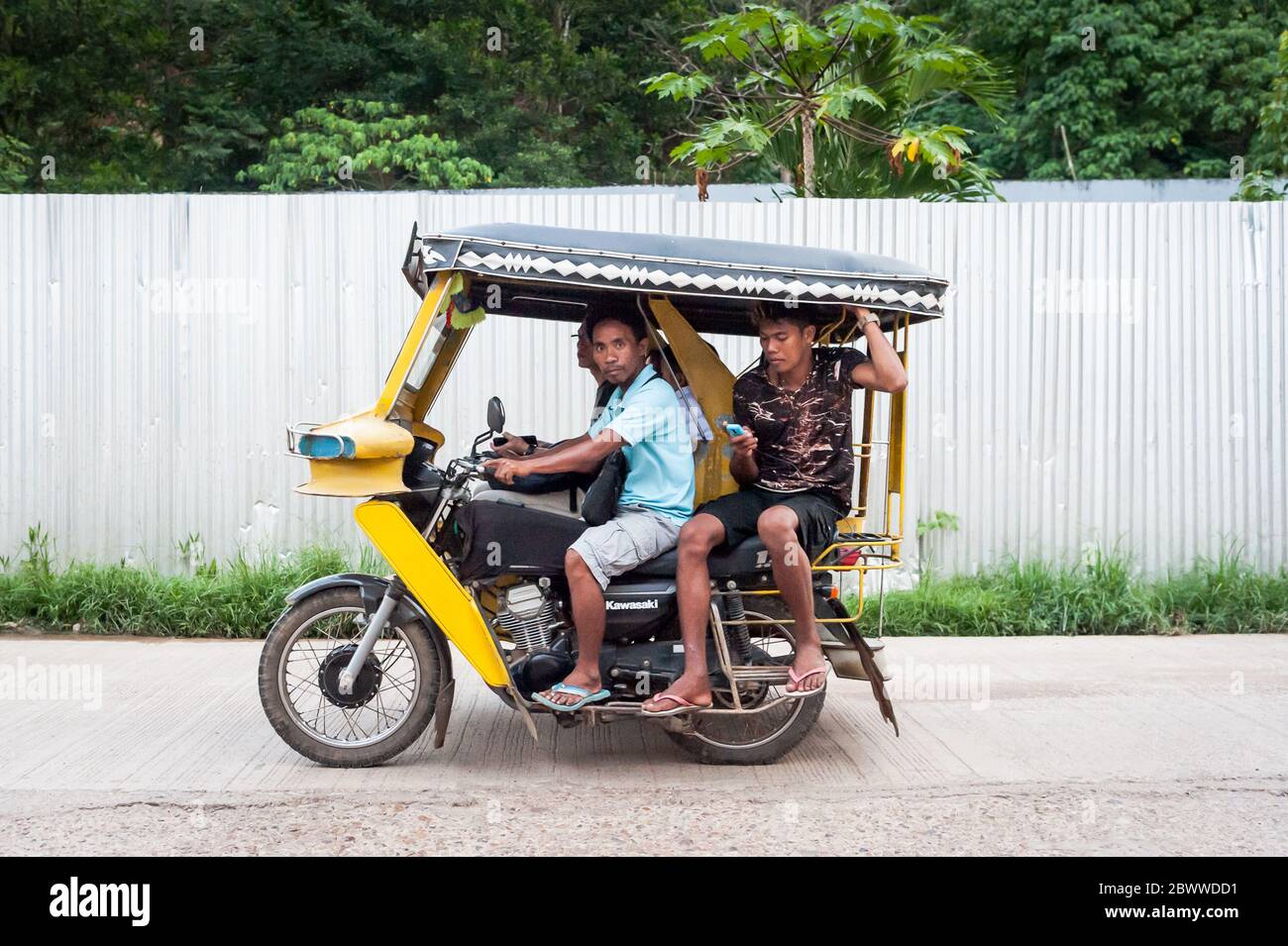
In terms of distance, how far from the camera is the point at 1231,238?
29.5ft

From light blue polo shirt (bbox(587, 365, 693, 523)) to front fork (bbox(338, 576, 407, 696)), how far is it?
3.42 ft

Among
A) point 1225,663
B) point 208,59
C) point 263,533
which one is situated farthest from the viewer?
point 208,59

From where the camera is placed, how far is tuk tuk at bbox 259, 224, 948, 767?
5.40 meters

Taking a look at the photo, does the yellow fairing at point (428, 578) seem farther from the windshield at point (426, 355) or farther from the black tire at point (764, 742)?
the black tire at point (764, 742)

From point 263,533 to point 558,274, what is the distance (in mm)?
4340

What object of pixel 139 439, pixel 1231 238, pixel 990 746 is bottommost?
pixel 990 746

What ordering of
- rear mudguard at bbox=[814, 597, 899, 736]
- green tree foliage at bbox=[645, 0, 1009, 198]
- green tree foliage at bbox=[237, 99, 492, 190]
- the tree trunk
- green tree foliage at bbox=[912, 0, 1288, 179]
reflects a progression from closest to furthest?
rear mudguard at bbox=[814, 597, 899, 736], green tree foliage at bbox=[645, 0, 1009, 198], the tree trunk, green tree foliage at bbox=[237, 99, 492, 190], green tree foliage at bbox=[912, 0, 1288, 179]

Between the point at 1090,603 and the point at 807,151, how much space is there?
4.33 meters

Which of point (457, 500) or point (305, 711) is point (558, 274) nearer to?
point (457, 500)

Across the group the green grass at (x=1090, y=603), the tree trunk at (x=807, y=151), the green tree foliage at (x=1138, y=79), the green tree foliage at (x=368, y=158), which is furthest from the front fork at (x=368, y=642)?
the green tree foliage at (x=1138, y=79)

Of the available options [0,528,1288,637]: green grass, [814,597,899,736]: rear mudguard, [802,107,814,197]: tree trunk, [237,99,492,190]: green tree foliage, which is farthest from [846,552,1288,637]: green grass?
[237,99,492,190]: green tree foliage

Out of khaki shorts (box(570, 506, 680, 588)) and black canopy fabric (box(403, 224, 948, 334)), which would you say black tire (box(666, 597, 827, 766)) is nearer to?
khaki shorts (box(570, 506, 680, 588))

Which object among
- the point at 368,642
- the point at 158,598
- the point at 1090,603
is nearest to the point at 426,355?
the point at 368,642

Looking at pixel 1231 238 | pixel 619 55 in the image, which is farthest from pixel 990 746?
pixel 619 55
